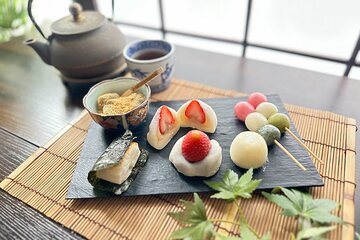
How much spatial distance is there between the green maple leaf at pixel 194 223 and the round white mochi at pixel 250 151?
217mm

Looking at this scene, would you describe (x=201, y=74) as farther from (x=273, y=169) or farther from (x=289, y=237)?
(x=289, y=237)

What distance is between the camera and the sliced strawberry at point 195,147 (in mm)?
855

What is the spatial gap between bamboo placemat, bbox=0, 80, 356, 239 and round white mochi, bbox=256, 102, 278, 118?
0.40 ft

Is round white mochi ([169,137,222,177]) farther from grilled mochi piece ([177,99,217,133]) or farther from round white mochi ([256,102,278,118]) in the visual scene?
round white mochi ([256,102,278,118])

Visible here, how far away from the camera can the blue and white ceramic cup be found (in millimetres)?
1202

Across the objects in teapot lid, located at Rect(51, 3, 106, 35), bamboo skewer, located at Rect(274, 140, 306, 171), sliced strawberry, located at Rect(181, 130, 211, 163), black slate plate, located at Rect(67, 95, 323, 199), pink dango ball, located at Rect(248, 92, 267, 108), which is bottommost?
black slate plate, located at Rect(67, 95, 323, 199)

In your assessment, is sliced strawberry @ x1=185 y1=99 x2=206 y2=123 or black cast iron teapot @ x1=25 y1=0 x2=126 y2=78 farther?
black cast iron teapot @ x1=25 y1=0 x2=126 y2=78

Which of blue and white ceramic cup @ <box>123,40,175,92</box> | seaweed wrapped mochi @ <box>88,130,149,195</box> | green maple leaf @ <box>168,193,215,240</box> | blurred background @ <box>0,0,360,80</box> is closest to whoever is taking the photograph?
green maple leaf @ <box>168,193,215,240</box>

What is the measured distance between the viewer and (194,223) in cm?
72

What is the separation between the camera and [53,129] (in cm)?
118

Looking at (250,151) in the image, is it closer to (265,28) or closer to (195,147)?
(195,147)

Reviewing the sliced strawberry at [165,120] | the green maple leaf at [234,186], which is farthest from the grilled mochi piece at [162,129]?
the green maple leaf at [234,186]

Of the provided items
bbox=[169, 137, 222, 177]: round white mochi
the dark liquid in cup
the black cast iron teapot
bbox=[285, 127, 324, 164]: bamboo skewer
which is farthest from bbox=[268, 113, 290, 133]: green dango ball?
the black cast iron teapot

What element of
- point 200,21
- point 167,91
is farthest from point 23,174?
point 200,21
